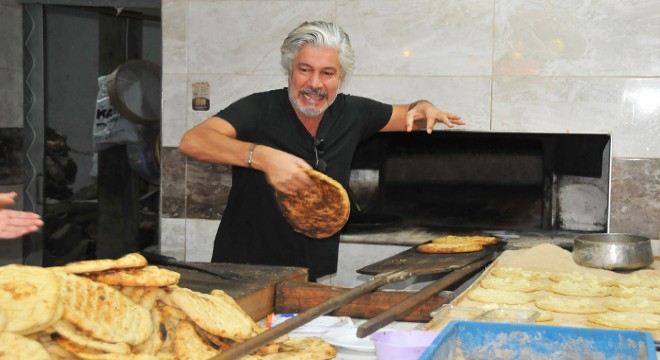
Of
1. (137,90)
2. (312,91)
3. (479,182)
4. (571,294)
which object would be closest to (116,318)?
(571,294)

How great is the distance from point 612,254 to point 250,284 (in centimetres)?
161

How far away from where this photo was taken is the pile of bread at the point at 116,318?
1635mm

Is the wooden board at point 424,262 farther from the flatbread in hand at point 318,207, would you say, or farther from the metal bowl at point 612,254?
the metal bowl at point 612,254

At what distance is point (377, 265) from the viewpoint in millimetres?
3398

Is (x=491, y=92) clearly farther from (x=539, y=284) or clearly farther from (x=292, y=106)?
(x=539, y=284)

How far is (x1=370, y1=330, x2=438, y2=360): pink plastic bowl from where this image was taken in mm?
1919

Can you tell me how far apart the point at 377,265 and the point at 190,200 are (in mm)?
1931

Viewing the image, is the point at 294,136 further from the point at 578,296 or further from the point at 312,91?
the point at 578,296

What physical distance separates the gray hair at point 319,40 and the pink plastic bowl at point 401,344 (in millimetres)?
1854

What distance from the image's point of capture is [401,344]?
1957 millimetres

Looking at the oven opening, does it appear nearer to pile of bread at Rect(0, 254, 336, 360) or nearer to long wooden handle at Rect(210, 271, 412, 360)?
long wooden handle at Rect(210, 271, 412, 360)

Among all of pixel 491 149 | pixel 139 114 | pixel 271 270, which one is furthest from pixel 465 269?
pixel 139 114

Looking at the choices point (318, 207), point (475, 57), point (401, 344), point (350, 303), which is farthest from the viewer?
point (475, 57)

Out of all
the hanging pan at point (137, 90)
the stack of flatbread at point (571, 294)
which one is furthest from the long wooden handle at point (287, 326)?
the hanging pan at point (137, 90)
